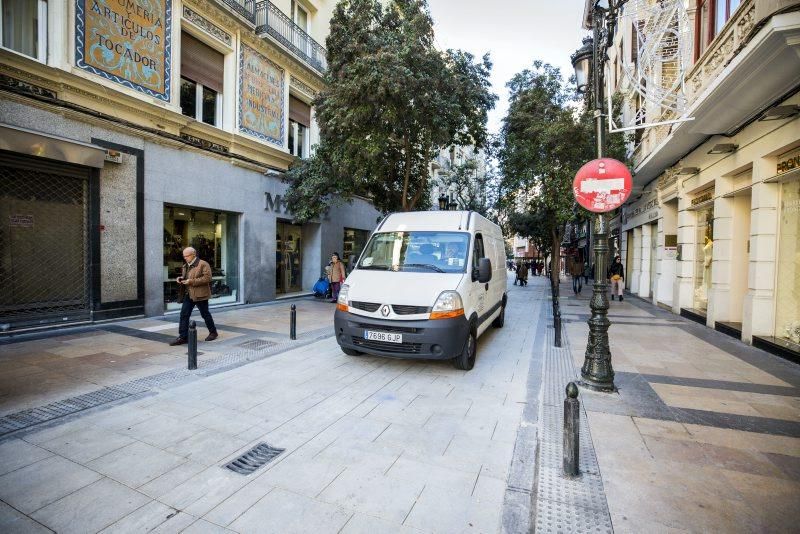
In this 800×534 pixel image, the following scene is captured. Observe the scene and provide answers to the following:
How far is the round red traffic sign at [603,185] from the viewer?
193 inches

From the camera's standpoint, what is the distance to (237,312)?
36.8ft

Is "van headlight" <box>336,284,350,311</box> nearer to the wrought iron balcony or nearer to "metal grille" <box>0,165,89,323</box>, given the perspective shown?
"metal grille" <box>0,165,89,323</box>

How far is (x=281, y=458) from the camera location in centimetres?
330

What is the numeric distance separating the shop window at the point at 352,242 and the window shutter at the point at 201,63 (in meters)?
8.70

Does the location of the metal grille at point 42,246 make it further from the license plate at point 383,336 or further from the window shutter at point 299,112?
the window shutter at point 299,112

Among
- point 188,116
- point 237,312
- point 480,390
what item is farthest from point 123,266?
point 480,390

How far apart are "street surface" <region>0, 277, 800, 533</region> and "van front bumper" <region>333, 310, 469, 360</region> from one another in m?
0.42

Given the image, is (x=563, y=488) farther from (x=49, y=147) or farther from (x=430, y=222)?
(x=49, y=147)

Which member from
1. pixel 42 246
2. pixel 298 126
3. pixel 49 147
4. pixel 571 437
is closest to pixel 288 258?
pixel 298 126

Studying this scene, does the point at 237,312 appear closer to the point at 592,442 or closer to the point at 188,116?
the point at 188,116

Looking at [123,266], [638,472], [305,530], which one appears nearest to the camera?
[305,530]

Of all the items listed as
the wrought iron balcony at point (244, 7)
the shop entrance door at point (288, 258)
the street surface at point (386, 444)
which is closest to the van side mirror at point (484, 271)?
the street surface at point (386, 444)

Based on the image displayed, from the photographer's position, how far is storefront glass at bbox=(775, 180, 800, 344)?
6930mm

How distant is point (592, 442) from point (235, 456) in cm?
327
